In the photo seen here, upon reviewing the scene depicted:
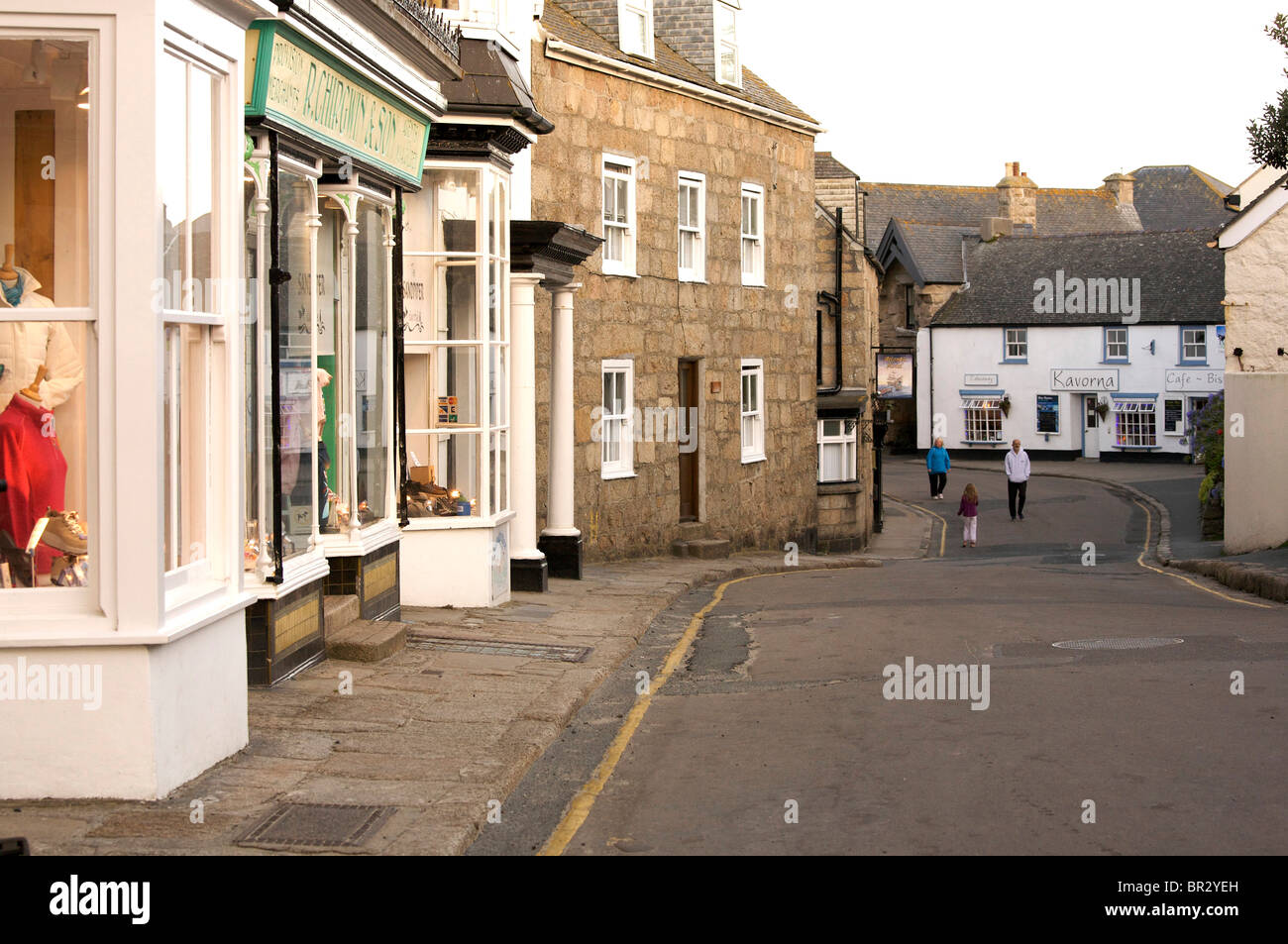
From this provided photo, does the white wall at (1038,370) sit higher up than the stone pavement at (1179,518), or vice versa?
the white wall at (1038,370)

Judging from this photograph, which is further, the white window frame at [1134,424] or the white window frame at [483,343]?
the white window frame at [1134,424]

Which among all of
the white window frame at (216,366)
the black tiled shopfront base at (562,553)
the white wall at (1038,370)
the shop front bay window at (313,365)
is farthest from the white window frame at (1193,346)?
the white window frame at (216,366)

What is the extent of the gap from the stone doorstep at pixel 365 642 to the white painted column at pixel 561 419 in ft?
21.0

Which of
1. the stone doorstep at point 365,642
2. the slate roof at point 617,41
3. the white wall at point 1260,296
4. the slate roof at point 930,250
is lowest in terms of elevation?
the stone doorstep at point 365,642

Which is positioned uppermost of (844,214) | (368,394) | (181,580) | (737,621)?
(844,214)

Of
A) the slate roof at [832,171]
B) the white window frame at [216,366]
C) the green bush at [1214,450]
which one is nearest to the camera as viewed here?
the white window frame at [216,366]

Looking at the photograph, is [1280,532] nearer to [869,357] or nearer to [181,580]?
[869,357]

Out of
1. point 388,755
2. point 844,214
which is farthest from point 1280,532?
point 388,755

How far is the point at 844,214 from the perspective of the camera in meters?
35.3

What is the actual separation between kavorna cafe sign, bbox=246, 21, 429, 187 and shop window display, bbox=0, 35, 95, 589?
5.57 ft

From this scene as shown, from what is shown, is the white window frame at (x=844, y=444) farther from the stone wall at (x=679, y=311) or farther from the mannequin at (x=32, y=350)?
the mannequin at (x=32, y=350)

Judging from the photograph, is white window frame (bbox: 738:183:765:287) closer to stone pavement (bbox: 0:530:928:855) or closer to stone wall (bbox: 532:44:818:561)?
stone wall (bbox: 532:44:818:561)

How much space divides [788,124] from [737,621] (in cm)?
1370

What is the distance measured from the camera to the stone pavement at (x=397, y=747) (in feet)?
20.3
